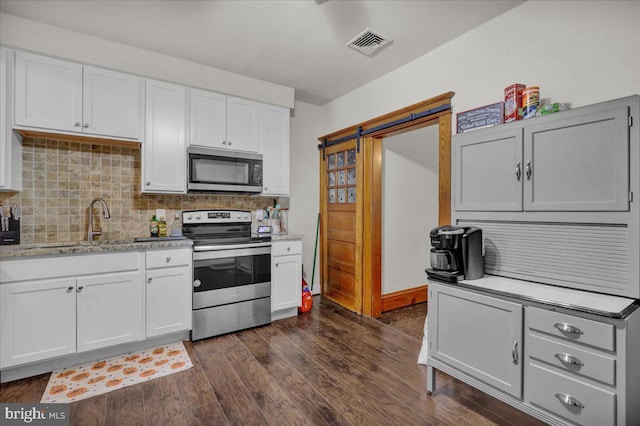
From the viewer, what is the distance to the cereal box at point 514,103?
1.97 metres

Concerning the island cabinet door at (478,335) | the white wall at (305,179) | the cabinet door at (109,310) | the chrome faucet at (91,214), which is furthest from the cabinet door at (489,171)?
the chrome faucet at (91,214)

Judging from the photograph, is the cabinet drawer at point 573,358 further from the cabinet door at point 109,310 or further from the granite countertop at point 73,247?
the cabinet door at point 109,310

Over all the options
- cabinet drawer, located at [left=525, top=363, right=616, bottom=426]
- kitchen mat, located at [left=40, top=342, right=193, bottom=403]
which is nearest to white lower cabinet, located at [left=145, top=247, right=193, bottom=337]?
kitchen mat, located at [left=40, top=342, right=193, bottom=403]

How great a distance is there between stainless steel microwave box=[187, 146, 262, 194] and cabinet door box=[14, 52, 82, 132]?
3.10 ft

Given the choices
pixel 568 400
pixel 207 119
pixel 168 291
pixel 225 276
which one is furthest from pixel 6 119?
pixel 568 400

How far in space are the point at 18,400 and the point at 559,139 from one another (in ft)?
12.0

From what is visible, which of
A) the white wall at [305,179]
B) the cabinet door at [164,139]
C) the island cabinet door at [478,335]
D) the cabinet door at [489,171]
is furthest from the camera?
the white wall at [305,179]

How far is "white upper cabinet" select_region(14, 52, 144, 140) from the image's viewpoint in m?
2.38

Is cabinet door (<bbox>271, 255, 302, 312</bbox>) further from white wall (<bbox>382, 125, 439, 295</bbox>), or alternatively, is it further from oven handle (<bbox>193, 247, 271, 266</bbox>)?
white wall (<bbox>382, 125, 439, 295</bbox>)

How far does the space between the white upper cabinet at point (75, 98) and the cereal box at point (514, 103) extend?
3.00m

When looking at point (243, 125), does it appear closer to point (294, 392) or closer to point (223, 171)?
point (223, 171)

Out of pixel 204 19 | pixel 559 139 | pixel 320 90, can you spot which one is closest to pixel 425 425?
pixel 559 139

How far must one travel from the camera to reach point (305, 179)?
425 cm
